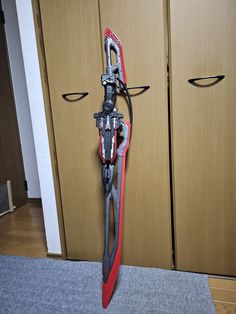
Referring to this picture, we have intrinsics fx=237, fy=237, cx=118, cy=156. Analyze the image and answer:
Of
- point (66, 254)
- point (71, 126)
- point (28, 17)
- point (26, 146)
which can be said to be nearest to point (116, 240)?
point (66, 254)

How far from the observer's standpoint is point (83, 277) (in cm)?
152

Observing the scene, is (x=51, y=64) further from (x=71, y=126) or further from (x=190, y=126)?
(x=190, y=126)

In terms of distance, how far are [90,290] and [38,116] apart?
115 centimetres

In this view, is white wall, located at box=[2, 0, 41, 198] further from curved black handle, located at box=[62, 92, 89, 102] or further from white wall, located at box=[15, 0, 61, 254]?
curved black handle, located at box=[62, 92, 89, 102]

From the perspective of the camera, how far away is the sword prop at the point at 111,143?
1.26m

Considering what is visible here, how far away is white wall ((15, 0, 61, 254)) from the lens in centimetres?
151

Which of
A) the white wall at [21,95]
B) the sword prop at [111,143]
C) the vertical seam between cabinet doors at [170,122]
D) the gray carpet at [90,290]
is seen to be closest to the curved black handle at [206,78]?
the vertical seam between cabinet doors at [170,122]

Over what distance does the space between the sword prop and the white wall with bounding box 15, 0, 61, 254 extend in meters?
0.52

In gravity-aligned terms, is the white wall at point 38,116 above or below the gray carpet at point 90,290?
above

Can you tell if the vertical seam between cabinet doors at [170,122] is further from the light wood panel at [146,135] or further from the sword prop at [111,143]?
the sword prop at [111,143]

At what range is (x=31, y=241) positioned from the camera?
207 cm

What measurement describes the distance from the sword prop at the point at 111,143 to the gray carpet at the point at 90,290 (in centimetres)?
12

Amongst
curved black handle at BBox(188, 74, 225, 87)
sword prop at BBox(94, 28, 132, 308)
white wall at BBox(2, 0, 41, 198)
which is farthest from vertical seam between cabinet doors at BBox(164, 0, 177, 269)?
white wall at BBox(2, 0, 41, 198)

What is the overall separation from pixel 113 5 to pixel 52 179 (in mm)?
1150
